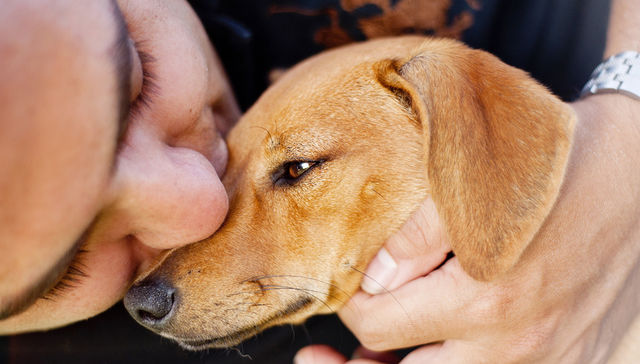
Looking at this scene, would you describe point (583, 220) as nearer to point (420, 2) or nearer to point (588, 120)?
point (588, 120)

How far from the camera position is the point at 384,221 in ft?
5.06

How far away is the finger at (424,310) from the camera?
1450 millimetres

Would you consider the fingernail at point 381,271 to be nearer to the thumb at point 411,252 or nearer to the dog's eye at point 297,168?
the thumb at point 411,252

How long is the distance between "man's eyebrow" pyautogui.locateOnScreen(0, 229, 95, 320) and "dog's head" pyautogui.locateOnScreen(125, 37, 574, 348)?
329mm

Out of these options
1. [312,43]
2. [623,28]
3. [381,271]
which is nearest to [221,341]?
[381,271]

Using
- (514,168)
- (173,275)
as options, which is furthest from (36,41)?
(514,168)

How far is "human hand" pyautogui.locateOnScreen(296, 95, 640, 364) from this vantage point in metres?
1.44

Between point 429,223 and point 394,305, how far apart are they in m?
0.27

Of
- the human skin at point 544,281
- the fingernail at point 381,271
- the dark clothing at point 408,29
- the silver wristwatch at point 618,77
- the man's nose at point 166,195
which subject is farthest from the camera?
the dark clothing at point 408,29

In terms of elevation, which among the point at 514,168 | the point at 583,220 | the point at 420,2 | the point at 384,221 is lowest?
the point at 384,221

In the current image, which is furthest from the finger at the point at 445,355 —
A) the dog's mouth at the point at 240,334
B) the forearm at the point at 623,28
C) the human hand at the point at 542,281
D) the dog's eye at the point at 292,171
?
the forearm at the point at 623,28

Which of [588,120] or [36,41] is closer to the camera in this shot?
[36,41]

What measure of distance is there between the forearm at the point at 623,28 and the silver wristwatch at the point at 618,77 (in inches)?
2.5

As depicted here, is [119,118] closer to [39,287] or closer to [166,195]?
[166,195]
